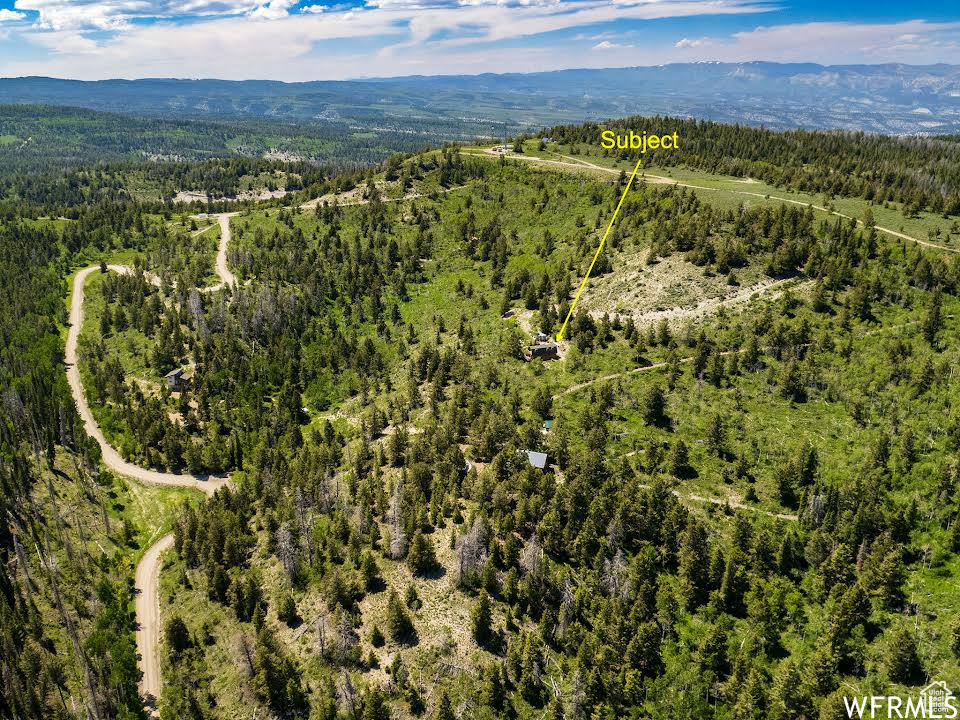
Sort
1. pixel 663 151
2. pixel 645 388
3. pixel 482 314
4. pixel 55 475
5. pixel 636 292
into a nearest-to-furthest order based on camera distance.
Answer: pixel 645 388 → pixel 55 475 → pixel 636 292 → pixel 482 314 → pixel 663 151

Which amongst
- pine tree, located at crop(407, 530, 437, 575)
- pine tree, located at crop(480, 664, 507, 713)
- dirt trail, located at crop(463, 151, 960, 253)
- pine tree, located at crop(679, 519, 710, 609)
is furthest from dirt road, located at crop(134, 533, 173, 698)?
dirt trail, located at crop(463, 151, 960, 253)

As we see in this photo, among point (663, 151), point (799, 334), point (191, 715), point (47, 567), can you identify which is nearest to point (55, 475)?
point (47, 567)

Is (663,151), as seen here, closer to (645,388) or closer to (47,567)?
(645,388)

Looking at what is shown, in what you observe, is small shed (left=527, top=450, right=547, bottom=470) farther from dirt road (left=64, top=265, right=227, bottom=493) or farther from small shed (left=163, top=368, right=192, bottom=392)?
small shed (left=163, top=368, right=192, bottom=392)

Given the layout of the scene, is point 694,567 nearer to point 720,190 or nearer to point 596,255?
point 596,255

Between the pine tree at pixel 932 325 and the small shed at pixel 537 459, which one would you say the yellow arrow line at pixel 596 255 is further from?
the pine tree at pixel 932 325
